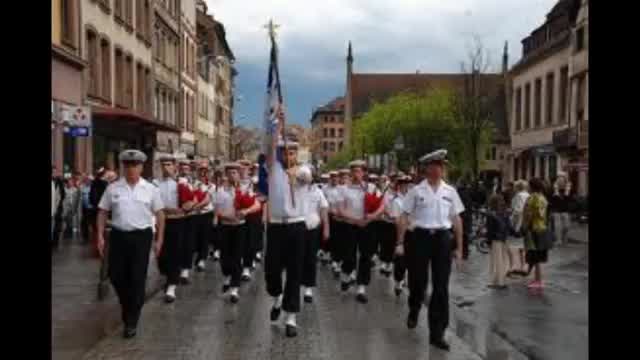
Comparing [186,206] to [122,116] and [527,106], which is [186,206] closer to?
[122,116]

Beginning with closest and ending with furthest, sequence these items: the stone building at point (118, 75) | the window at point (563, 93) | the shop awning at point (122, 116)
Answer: the shop awning at point (122, 116), the stone building at point (118, 75), the window at point (563, 93)

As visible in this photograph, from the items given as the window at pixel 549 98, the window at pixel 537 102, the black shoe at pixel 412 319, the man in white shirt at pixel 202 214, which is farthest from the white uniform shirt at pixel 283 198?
the window at pixel 537 102

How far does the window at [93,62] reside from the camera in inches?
1217

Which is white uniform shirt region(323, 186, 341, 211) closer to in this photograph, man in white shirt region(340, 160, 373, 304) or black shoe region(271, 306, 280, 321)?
man in white shirt region(340, 160, 373, 304)

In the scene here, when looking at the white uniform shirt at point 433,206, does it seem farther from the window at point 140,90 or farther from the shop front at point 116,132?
the window at point 140,90

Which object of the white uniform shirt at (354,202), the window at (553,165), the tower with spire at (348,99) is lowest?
the white uniform shirt at (354,202)

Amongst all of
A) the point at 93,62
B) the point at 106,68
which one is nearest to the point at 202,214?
the point at 93,62

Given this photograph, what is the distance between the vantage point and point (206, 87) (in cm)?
7150

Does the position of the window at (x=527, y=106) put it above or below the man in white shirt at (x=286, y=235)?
above

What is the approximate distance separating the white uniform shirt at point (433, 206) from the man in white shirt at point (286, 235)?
51.8 inches

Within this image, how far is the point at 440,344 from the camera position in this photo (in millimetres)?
9367

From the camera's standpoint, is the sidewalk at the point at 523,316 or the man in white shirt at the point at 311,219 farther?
the man in white shirt at the point at 311,219

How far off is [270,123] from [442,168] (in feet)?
7.33
